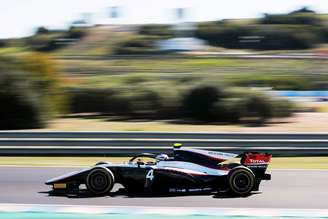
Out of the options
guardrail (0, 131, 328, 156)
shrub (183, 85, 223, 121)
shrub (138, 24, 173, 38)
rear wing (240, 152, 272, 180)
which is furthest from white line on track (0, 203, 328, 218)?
shrub (138, 24, 173, 38)

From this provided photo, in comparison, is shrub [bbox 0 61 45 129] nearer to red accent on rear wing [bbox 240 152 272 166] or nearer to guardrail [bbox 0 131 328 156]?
guardrail [bbox 0 131 328 156]

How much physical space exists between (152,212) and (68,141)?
6.24m

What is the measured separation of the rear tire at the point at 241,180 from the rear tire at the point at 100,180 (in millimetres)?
1611

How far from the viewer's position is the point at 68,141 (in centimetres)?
1384

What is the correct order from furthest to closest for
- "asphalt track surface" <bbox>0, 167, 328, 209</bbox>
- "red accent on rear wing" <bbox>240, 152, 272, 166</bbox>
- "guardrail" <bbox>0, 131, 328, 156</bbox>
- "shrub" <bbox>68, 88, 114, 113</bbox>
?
1. "shrub" <bbox>68, 88, 114, 113</bbox>
2. "guardrail" <bbox>0, 131, 328, 156</bbox>
3. "red accent on rear wing" <bbox>240, 152, 272, 166</bbox>
4. "asphalt track surface" <bbox>0, 167, 328, 209</bbox>

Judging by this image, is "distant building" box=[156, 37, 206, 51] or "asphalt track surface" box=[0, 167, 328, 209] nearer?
"asphalt track surface" box=[0, 167, 328, 209]

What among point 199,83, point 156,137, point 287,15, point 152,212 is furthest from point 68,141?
point 287,15

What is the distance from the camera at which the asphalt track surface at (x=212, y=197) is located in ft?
27.6

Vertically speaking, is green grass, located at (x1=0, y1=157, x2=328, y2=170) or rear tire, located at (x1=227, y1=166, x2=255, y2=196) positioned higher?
green grass, located at (x1=0, y1=157, x2=328, y2=170)

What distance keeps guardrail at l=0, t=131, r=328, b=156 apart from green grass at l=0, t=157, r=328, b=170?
20 centimetres

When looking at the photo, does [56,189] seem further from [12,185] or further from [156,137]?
[156,137]

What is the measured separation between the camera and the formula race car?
28.9ft

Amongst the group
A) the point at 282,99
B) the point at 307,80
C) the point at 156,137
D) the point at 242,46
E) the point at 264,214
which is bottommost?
the point at 264,214

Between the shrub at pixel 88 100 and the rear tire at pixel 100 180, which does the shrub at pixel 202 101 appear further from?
the rear tire at pixel 100 180
